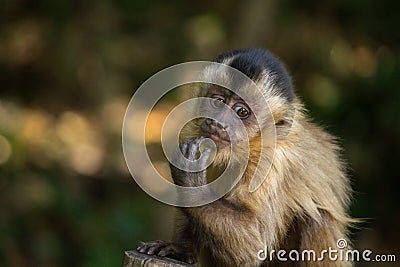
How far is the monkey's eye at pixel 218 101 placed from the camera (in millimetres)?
4129

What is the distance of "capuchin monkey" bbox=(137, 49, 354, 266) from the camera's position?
154 inches

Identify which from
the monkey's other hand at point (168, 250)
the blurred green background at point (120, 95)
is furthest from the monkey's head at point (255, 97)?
the blurred green background at point (120, 95)

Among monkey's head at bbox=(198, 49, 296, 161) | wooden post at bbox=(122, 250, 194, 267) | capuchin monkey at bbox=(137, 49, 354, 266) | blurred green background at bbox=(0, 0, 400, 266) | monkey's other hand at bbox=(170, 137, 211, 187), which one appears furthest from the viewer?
blurred green background at bbox=(0, 0, 400, 266)

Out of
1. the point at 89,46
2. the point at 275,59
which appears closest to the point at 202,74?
the point at 275,59

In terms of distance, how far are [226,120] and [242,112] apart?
12cm

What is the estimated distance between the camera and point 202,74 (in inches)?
171

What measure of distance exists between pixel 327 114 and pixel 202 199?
3908mm

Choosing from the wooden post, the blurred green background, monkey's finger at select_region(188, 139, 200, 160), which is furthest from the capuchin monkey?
the blurred green background

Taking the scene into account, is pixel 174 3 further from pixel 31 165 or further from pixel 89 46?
pixel 31 165

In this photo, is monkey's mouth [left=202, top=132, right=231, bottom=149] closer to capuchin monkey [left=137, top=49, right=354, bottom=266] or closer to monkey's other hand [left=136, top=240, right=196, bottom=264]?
capuchin monkey [left=137, top=49, right=354, bottom=266]

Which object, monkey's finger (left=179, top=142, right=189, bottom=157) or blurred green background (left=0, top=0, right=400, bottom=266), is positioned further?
blurred green background (left=0, top=0, right=400, bottom=266)

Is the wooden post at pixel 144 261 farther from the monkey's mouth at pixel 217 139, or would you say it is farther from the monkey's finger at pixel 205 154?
the monkey's mouth at pixel 217 139

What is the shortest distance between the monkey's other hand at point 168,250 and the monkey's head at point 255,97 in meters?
0.55

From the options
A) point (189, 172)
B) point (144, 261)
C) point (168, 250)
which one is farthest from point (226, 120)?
point (144, 261)
